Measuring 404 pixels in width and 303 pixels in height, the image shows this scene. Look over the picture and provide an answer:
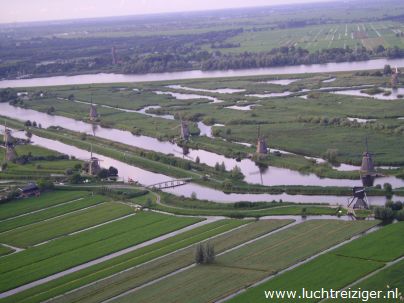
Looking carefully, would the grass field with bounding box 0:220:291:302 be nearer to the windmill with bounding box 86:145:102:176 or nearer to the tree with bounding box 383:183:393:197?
the tree with bounding box 383:183:393:197

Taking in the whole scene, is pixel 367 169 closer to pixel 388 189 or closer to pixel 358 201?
pixel 388 189

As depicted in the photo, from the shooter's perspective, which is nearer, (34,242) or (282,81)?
(34,242)

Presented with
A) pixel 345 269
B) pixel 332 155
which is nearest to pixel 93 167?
pixel 332 155

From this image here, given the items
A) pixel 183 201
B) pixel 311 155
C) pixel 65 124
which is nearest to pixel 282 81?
pixel 65 124

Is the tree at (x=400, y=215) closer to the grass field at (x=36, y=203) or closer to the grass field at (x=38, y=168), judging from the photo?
the grass field at (x=36, y=203)

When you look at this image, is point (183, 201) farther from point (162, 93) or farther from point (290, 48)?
point (290, 48)

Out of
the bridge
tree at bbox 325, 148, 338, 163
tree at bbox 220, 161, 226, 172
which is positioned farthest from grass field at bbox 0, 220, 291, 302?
tree at bbox 325, 148, 338, 163

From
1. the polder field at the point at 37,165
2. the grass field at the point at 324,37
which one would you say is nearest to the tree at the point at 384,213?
the polder field at the point at 37,165
